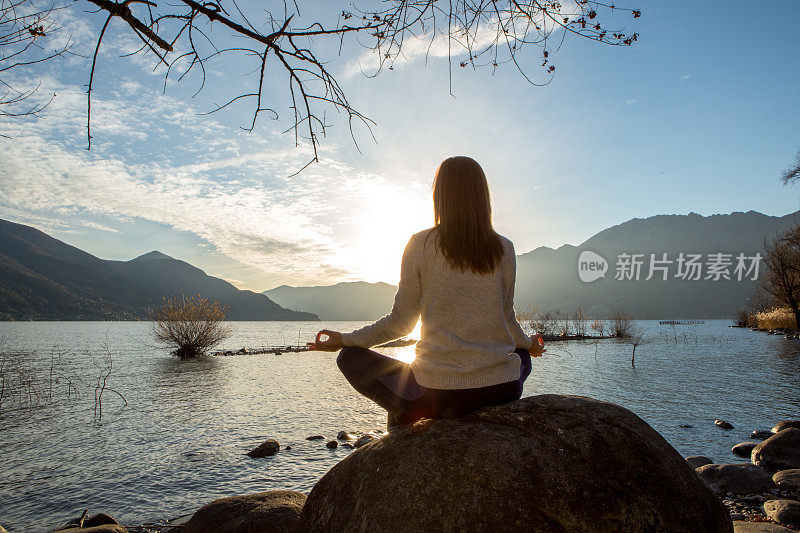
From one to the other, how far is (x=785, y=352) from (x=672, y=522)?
36358mm

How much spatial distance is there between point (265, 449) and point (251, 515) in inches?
229

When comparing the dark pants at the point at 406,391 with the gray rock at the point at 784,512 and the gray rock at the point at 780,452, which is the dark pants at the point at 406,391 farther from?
the gray rock at the point at 780,452

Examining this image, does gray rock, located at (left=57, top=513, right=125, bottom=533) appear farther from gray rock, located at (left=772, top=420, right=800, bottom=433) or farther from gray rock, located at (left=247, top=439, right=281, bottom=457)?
gray rock, located at (left=772, top=420, right=800, bottom=433)

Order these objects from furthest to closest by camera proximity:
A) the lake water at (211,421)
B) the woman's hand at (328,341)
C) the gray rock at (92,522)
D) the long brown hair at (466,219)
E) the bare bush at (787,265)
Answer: the bare bush at (787,265) < the lake water at (211,421) < the gray rock at (92,522) < the woman's hand at (328,341) < the long brown hair at (466,219)

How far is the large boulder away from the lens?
2.65 metres

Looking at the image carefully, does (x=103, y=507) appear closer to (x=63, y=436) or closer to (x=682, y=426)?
(x=63, y=436)

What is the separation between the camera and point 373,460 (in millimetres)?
3178

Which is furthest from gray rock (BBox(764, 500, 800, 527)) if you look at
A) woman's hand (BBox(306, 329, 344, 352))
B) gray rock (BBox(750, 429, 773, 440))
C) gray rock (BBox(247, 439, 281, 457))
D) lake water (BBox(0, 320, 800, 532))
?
gray rock (BBox(247, 439, 281, 457))

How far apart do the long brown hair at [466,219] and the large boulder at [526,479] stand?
113cm

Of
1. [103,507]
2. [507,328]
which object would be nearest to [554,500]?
[507,328]

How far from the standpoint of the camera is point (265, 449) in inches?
403

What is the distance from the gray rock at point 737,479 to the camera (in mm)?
7391

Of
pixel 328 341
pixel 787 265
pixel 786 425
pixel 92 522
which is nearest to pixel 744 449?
pixel 786 425

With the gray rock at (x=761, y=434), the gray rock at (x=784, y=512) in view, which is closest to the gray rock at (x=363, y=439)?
the gray rock at (x=784, y=512)
